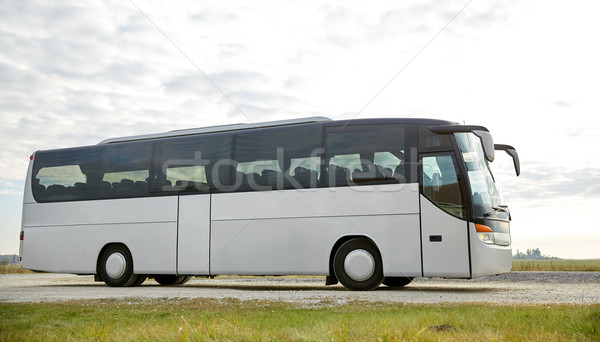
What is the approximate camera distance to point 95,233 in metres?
15.4

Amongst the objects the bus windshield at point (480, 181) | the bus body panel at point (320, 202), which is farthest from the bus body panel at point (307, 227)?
the bus windshield at point (480, 181)

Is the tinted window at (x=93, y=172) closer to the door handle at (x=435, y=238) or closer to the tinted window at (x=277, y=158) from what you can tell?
the tinted window at (x=277, y=158)

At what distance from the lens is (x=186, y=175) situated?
14352mm

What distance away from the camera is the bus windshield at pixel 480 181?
11508mm

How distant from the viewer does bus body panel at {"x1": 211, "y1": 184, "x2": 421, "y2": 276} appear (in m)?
11.8

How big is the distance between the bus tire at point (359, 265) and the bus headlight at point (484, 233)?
6.44ft

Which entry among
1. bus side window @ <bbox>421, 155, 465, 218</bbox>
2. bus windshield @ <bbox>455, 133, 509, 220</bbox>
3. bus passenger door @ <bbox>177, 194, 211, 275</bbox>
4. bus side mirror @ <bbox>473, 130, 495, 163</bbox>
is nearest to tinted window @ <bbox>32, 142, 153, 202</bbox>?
bus passenger door @ <bbox>177, 194, 211, 275</bbox>

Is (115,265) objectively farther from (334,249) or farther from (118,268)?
(334,249)

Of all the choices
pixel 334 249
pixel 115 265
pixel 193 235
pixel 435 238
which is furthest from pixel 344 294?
pixel 115 265

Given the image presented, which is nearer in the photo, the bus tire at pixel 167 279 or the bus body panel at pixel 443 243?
the bus body panel at pixel 443 243

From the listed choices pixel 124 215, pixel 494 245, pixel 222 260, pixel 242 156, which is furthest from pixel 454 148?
pixel 124 215

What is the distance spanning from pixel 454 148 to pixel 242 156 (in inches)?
182

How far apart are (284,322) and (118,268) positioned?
973cm

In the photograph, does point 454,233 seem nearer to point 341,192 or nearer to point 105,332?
point 341,192
